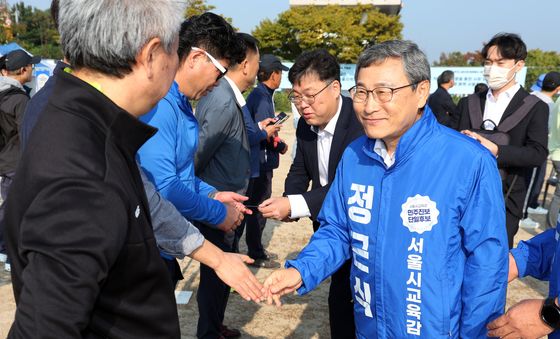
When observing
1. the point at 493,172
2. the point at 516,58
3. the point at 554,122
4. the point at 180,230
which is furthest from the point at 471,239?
the point at 554,122

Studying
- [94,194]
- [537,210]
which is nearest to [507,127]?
[94,194]

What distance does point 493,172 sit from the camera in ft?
6.24

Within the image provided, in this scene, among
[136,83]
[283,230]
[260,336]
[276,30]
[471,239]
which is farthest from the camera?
[276,30]

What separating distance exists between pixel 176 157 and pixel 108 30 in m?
1.30

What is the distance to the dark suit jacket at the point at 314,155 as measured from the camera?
3037mm

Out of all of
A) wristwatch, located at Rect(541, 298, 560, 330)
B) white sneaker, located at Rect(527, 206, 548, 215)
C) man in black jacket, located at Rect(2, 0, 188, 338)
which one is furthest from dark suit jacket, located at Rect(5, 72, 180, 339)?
white sneaker, located at Rect(527, 206, 548, 215)

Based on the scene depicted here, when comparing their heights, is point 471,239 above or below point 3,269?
above

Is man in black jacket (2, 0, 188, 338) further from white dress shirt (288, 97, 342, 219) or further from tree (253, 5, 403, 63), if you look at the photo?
tree (253, 5, 403, 63)

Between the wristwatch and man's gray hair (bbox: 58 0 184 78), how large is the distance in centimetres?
176

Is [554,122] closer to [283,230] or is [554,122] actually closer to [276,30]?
[283,230]

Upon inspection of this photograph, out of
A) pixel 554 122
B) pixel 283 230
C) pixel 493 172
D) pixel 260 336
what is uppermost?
pixel 493 172

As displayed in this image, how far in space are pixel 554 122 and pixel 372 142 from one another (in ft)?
18.9

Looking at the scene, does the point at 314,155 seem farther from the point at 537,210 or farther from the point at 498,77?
the point at 537,210

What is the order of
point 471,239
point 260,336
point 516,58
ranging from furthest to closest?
point 260,336 → point 516,58 → point 471,239
